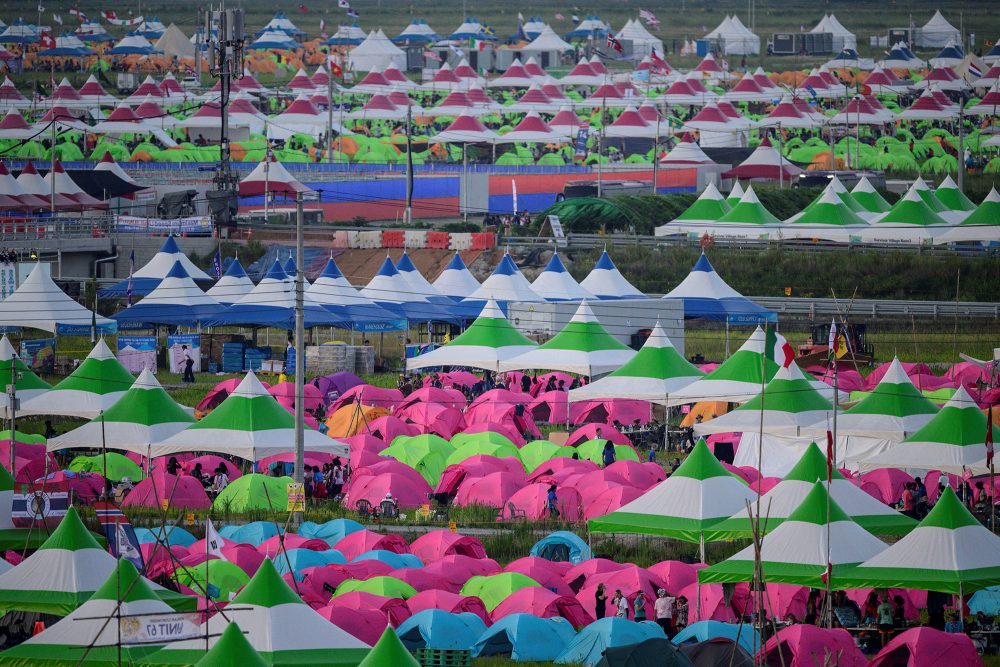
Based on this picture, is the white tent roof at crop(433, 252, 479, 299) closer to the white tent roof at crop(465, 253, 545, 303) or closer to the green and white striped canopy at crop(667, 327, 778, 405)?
the white tent roof at crop(465, 253, 545, 303)

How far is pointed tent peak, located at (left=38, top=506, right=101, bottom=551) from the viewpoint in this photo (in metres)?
21.3

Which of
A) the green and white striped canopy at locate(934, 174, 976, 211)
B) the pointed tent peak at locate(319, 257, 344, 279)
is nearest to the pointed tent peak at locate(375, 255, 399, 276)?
the pointed tent peak at locate(319, 257, 344, 279)

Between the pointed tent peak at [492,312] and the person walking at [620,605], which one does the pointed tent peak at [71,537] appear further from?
the pointed tent peak at [492,312]

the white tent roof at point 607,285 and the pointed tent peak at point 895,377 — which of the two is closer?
the pointed tent peak at point 895,377

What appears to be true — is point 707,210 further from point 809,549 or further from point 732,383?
point 809,549

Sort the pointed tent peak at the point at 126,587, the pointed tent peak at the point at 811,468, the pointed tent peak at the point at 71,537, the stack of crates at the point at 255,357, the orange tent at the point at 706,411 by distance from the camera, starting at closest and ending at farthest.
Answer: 1. the pointed tent peak at the point at 126,587
2. the pointed tent peak at the point at 71,537
3. the pointed tent peak at the point at 811,468
4. the orange tent at the point at 706,411
5. the stack of crates at the point at 255,357

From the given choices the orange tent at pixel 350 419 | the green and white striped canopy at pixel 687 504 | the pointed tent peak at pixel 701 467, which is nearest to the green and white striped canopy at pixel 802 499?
the green and white striped canopy at pixel 687 504

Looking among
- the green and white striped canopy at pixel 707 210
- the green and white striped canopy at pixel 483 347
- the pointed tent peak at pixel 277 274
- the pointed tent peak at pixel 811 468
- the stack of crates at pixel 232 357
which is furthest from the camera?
the green and white striped canopy at pixel 707 210

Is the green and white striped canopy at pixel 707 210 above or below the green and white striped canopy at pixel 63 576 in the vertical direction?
above

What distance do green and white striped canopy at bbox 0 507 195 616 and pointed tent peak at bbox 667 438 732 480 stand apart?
8511 millimetres

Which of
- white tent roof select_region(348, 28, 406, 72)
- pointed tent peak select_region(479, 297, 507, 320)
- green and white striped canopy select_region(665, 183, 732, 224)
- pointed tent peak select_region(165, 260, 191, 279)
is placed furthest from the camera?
white tent roof select_region(348, 28, 406, 72)

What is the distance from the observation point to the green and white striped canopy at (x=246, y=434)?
2997 centimetres

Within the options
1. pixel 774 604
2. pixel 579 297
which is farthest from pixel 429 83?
pixel 774 604

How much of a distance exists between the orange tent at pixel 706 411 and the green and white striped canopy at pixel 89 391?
35.9ft
